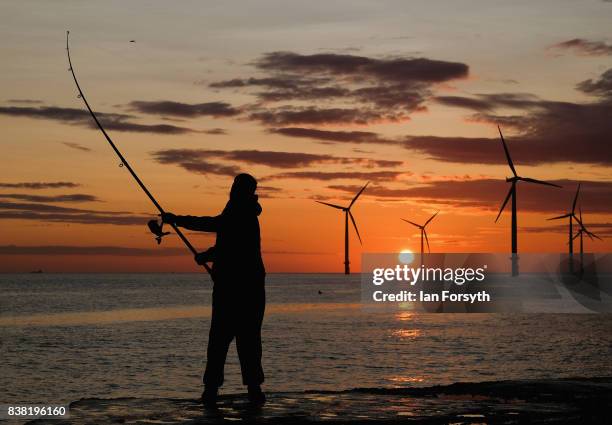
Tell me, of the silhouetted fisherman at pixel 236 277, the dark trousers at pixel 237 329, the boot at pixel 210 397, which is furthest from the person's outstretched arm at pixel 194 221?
the boot at pixel 210 397

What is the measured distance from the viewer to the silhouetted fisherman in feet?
37.6

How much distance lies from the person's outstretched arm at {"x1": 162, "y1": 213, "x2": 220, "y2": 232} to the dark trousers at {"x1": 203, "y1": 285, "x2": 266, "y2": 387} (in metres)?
0.86

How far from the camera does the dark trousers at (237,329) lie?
1160 centimetres

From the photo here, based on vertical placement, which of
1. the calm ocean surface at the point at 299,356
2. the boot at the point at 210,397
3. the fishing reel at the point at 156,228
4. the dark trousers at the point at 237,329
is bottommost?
the calm ocean surface at the point at 299,356

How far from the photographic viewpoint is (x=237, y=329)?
11703 mm

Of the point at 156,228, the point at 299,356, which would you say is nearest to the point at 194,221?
the point at 156,228

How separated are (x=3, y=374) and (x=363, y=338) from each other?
77.7ft

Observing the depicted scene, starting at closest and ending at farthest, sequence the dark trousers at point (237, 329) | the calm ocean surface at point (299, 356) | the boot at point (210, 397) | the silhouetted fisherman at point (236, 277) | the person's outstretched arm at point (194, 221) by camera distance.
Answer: the person's outstretched arm at point (194, 221)
the silhouetted fisherman at point (236, 277)
the dark trousers at point (237, 329)
the boot at point (210, 397)
the calm ocean surface at point (299, 356)

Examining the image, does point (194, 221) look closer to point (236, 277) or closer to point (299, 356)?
point (236, 277)

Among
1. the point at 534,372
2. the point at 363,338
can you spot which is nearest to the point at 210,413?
the point at 534,372

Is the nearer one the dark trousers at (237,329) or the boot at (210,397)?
the dark trousers at (237,329)

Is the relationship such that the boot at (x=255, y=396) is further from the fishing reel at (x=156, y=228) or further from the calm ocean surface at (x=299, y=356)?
the calm ocean surface at (x=299, y=356)

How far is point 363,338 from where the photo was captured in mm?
52125

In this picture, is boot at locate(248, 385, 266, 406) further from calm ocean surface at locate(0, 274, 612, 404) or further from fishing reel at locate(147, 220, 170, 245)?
calm ocean surface at locate(0, 274, 612, 404)
